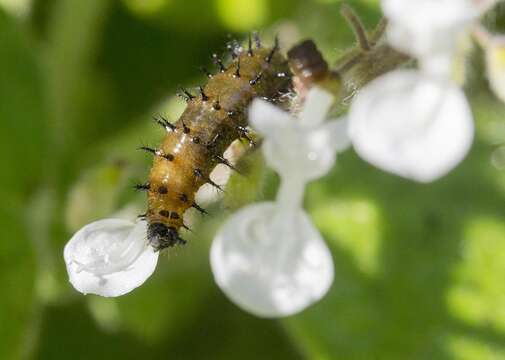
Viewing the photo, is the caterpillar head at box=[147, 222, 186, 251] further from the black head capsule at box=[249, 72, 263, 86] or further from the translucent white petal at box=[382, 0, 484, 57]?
the translucent white petal at box=[382, 0, 484, 57]

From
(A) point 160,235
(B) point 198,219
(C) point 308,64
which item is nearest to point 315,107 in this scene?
(C) point 308,64

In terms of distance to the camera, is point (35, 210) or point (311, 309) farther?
point (35, 210)

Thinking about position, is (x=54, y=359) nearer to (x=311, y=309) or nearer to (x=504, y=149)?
(x=311, y=309)

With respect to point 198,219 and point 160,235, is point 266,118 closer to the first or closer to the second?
point 160,235

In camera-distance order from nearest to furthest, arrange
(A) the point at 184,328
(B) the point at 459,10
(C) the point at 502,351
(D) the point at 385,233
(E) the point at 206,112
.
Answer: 1. (B) the point at 459,10
2. (E) the point at 206,112
3. (C) the point at 502,351
4. (D) the point at 385,233
5. (A) the point at 184,328

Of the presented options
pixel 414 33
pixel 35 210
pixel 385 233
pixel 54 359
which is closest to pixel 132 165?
pixel 35 210

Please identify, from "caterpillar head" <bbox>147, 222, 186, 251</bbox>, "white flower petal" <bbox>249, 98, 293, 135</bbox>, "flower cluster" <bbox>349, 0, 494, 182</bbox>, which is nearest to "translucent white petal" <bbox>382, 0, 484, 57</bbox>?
"flower cluster" <bbox>349, 0, 494, 182</bbox>

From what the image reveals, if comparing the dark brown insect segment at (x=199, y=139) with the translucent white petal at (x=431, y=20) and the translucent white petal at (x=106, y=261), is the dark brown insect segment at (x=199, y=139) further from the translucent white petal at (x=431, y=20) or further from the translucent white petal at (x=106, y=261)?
the translucent white petal at (x=431, y=20)
